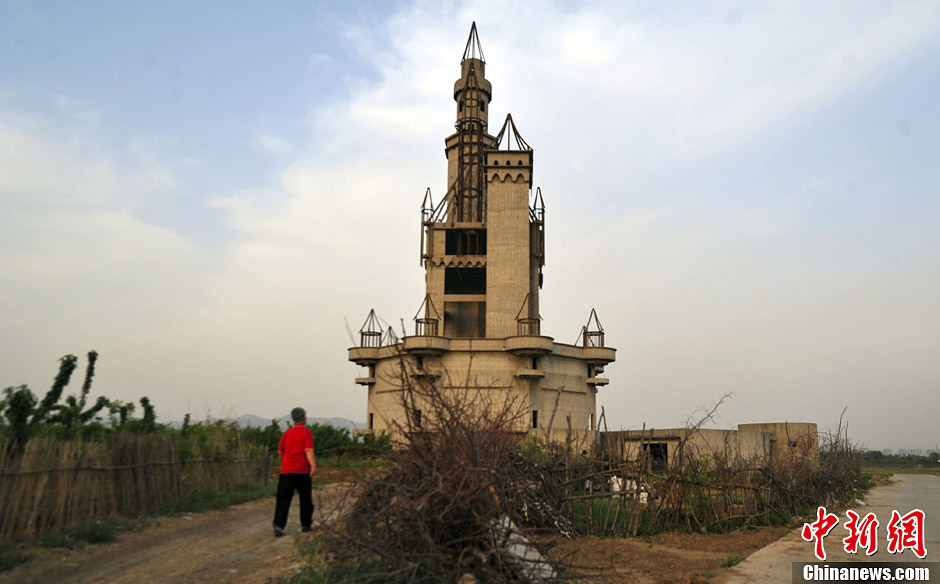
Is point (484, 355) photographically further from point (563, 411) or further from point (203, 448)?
point (203, 448)

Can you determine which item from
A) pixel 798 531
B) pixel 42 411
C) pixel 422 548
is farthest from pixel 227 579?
pixel 798 531

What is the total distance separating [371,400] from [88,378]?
2586 cm

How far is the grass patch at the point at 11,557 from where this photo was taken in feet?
24.1

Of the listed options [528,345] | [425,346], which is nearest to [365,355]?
[425,346]

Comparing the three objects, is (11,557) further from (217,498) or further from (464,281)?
(464,281)

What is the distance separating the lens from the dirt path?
7.23 metres

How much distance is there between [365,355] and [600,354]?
14.1m

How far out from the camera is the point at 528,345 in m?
33.8

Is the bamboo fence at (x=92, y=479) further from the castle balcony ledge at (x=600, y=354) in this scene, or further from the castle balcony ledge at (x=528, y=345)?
the castle balcony ledge at (x=600, y=354)

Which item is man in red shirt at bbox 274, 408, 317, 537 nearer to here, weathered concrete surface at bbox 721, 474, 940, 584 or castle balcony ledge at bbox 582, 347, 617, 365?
weathered concrete surface at bbox 721, 474, 940, 584

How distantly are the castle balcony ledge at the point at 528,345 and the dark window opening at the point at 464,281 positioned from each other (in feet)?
28.5

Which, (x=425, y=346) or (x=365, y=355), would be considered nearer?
(x=425, y=346)
